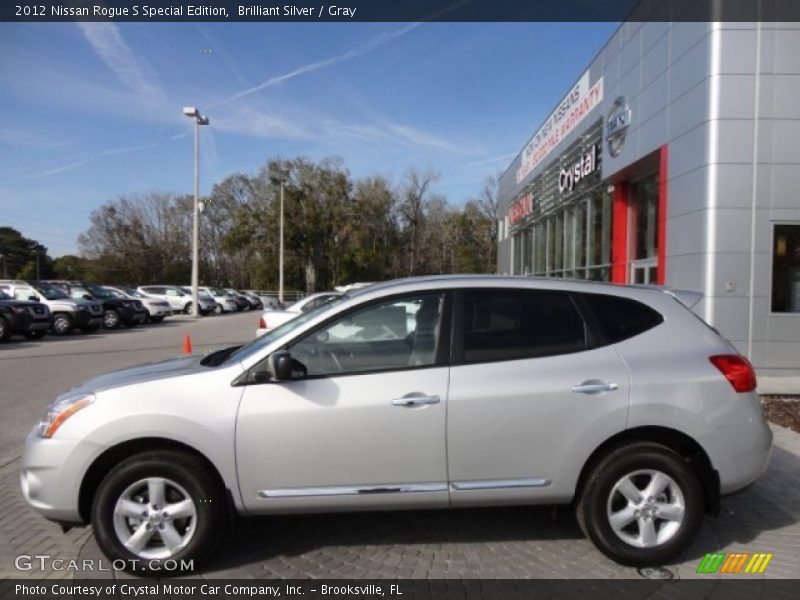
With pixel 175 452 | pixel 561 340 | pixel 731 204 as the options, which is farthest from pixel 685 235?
pixel 175 452

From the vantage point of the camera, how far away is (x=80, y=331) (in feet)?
68.6

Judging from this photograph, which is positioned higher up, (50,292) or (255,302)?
(50,292)

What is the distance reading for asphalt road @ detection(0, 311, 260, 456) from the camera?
7.57 m

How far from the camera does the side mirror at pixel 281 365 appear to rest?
3350 millimetres

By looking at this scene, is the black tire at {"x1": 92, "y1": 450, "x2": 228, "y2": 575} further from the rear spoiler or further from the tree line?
the tree line

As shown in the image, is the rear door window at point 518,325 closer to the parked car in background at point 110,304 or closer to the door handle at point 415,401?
the door handle at point 415,401

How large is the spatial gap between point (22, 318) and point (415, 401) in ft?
57.1

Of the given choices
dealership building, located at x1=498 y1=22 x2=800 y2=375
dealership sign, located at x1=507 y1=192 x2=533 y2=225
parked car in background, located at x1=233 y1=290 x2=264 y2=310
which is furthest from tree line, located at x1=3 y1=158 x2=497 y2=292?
dealership building, located at x1=498 y1=22 x2=800 y2=375

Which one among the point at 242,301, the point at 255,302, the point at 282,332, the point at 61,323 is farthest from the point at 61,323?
the point at 255,302

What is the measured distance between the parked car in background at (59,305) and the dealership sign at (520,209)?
1784 cm

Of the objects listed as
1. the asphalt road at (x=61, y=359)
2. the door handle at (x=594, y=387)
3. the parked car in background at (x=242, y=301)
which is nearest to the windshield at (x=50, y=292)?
the asphalt road at (x=61, y=359)

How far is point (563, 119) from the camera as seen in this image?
1928cm

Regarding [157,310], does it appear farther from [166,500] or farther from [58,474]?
[166,500]

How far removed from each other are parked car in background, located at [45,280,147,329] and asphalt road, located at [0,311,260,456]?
40.8 inches
